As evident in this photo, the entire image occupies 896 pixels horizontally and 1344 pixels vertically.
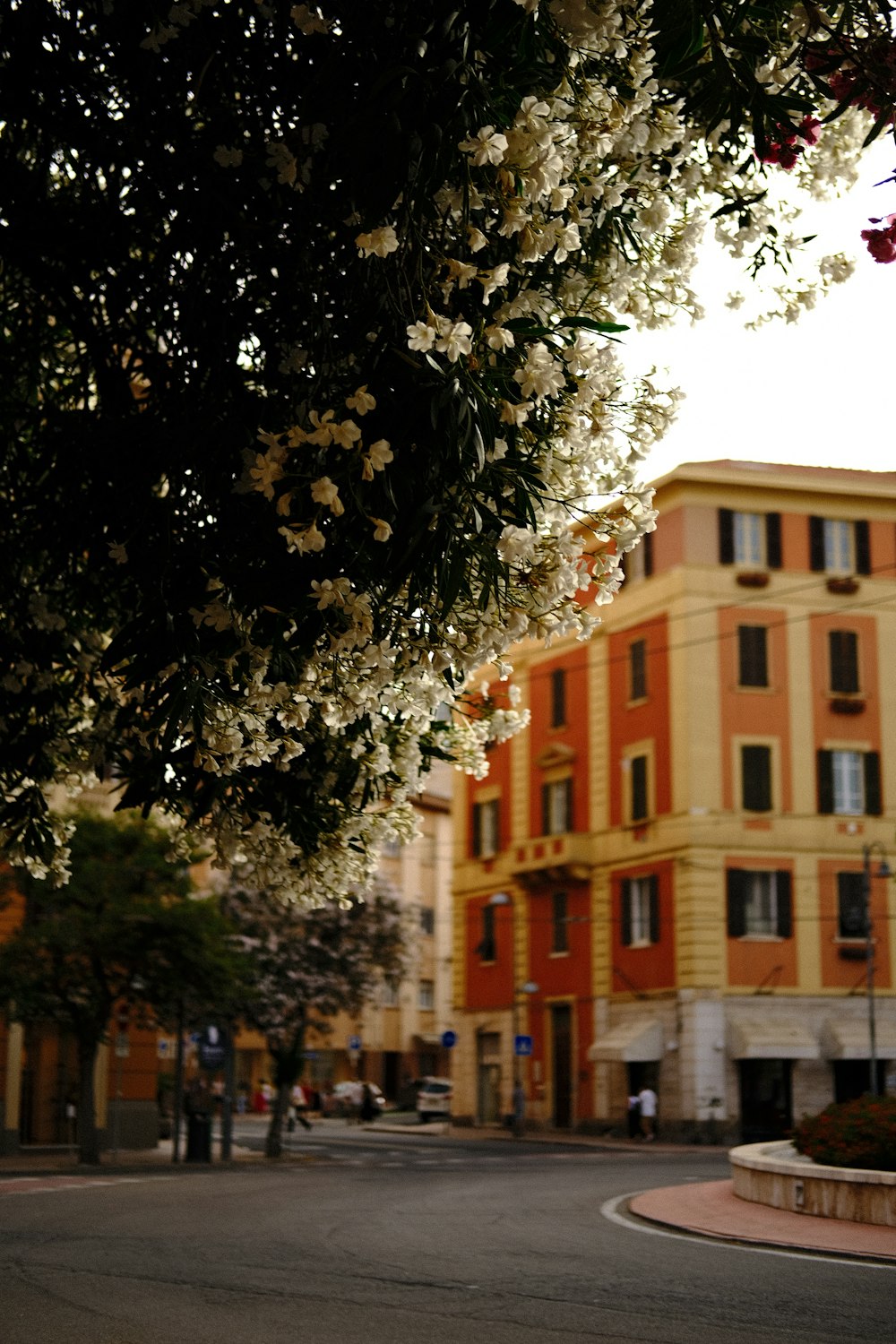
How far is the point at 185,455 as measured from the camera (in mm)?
7988

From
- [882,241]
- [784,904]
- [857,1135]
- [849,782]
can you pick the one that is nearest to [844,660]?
[849,782]

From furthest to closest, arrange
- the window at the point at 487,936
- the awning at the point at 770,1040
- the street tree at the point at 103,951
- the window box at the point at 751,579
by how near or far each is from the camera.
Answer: the window at the point at 487,936 < the window box at the point at 751,579 < the awning at the point at 770,1040 < the street tree at the point at 103,951

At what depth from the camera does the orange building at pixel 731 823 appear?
137ft

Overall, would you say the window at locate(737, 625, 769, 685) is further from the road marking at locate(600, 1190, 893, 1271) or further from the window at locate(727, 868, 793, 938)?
the road marking at locate(600, 1190, 893, 1271)

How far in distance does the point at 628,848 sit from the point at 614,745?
290 cm

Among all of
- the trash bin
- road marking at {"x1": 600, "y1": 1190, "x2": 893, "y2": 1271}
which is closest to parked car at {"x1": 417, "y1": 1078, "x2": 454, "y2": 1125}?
the trash bin

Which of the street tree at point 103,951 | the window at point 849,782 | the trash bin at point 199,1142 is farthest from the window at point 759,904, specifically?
the street tree at point 103,951

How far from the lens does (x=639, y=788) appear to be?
1783 inches

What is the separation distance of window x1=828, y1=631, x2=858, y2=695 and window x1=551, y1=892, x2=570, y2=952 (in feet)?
32.7

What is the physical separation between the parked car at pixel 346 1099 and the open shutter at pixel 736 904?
70.5 feet

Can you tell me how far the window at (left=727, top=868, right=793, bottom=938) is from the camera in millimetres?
42406

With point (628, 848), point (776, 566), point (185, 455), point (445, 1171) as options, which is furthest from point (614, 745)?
point (185, 455)

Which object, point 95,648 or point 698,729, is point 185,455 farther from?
point 698,729

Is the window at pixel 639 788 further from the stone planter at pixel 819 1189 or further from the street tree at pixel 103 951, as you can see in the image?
the stone planter at pixel 819 1189
